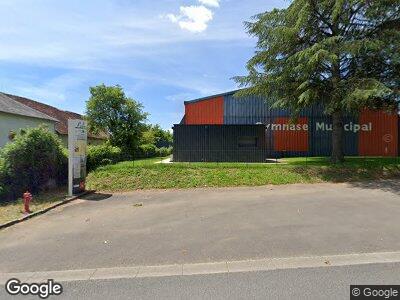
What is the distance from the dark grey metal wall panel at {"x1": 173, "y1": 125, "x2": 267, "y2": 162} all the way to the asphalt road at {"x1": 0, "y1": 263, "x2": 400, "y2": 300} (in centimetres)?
1758

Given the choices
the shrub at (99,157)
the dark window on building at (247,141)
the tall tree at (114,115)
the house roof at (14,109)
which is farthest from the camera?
the tall tree at (114,115)

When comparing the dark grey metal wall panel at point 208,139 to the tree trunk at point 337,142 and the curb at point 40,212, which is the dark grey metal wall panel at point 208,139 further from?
the curb at point 40,212

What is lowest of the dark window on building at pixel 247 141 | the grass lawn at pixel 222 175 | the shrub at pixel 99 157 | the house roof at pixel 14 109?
the grass lawn at pixel 222 175

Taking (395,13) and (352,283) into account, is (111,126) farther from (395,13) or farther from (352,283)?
(352,283)

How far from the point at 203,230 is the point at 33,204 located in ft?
25.0

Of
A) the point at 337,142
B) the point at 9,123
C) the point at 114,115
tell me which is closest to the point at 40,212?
the point at 337,142

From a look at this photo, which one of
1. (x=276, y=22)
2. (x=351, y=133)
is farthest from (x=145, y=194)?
(x=351, y=133)

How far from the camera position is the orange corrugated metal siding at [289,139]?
2873 centimetres

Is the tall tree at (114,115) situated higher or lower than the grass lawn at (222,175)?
higher

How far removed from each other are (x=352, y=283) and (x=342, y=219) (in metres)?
4.31

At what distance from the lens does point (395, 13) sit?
19812mm

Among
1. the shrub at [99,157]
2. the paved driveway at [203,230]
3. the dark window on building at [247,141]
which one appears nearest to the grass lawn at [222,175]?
the shrub at [99,157]

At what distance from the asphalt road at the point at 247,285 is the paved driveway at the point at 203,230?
0.90m

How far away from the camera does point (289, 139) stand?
94.4 ft
